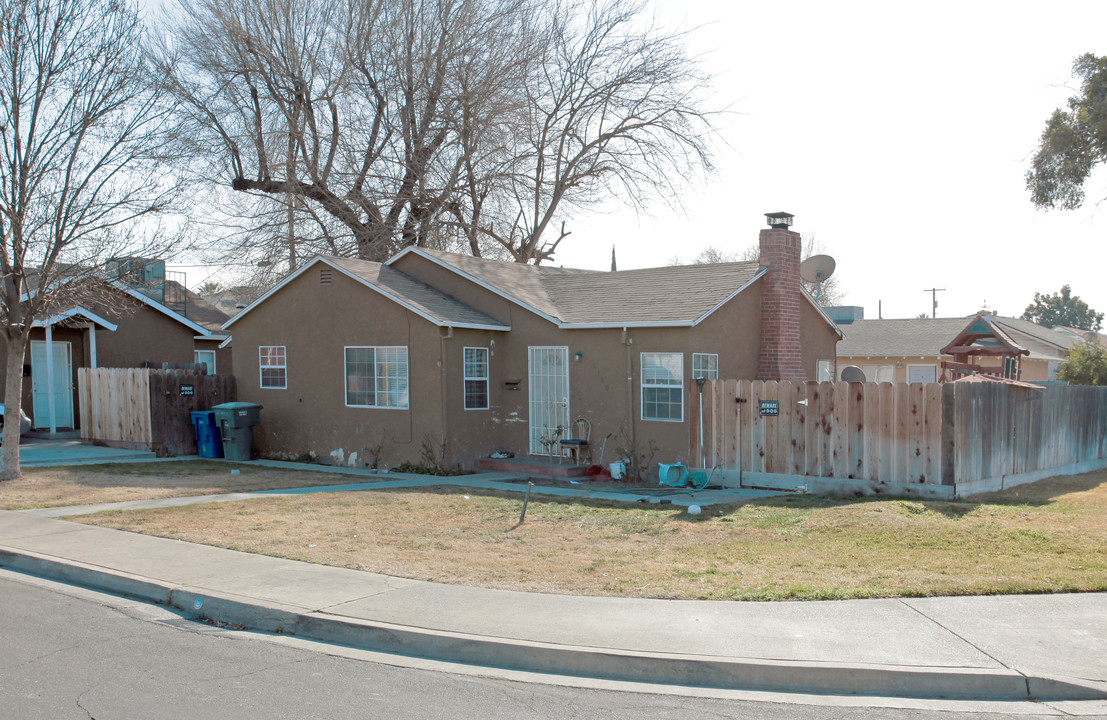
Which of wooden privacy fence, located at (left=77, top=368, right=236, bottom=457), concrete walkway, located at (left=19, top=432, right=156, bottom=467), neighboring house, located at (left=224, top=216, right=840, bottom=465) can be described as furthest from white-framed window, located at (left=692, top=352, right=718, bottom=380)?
concrete walkway, located at (left=19, top=432, right=156, bottom=467)

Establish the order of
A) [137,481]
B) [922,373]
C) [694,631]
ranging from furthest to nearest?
1. [922,373]
2. [137,481]
3. [694,631]

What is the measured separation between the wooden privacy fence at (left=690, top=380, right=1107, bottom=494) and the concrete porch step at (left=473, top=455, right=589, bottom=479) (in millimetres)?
2258

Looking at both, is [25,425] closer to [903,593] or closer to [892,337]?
[903,593]

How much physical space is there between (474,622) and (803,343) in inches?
583

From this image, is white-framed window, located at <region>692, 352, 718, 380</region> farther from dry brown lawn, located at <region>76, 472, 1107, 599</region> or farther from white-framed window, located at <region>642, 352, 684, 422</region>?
dry brown lawn, located at <region>76, 472, 1107, 599</region>

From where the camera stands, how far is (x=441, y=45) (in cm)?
2664

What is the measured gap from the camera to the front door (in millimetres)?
22703

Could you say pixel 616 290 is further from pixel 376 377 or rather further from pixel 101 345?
pixel 101 345

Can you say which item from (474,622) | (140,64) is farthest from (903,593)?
(140,64)

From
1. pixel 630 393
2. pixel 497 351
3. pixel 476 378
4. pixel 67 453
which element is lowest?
pixel 67 453

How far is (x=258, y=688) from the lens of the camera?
5562mm

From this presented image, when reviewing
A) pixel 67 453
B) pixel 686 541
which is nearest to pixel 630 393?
pixel 686 541

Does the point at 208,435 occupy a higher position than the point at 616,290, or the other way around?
the point at 616,290

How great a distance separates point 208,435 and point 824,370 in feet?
46.1
